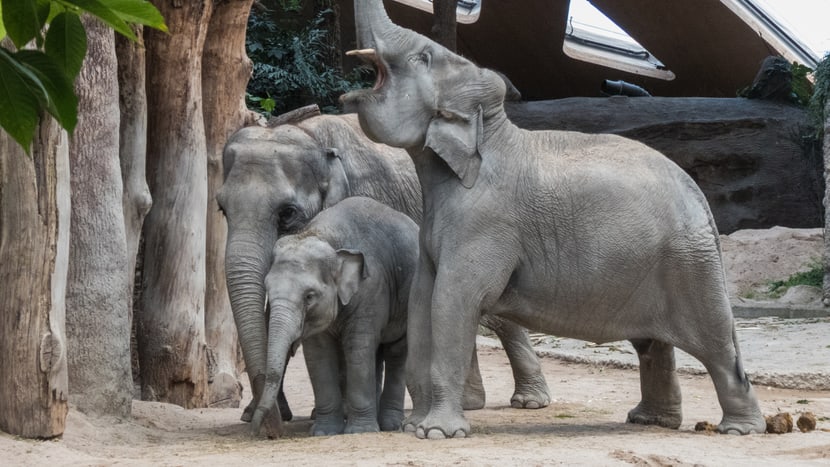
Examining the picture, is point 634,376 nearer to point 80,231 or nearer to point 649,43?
point 80,231

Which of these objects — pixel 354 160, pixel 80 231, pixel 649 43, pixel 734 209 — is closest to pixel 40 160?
pixel 80 231

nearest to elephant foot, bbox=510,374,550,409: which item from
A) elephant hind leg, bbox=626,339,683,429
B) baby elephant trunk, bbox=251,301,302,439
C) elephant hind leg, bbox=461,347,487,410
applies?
elephant hind leg, bbox=461,347,487,410

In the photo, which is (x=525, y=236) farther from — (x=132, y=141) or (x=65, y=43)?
(x=65, y=43)

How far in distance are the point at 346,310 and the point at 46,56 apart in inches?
192

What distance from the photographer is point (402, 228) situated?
20.9ft

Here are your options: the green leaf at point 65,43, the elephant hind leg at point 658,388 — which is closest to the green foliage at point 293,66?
the elephant hind leg at point 658,388

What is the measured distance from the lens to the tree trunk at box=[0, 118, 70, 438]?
4.96m

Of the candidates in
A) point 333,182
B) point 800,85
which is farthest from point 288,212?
point 800,85

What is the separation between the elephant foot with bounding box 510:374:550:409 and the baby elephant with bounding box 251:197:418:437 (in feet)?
4.17

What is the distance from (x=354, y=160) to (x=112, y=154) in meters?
1.42

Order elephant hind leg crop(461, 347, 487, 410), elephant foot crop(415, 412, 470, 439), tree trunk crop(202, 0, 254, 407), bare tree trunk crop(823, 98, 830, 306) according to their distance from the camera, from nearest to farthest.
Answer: elephant foot crop(415, 412, 470, 439)
elephant hind leg crop(461, 347, 487, 410)
tree trunk crop(202, 0, 254, 407)
bare tree trunk crop(823, 98, 830, 306)

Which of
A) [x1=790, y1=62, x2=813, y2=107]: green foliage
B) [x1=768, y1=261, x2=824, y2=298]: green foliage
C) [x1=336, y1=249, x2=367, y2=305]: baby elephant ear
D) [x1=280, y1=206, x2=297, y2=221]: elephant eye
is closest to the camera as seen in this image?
[x1=336, y1=249, x2=367, y2=305]: baby elephant ear

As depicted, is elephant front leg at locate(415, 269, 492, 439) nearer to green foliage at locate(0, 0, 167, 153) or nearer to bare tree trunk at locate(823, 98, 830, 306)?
green foliage at locate(0, 0, 167, 153)

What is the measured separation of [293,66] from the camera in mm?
16875
